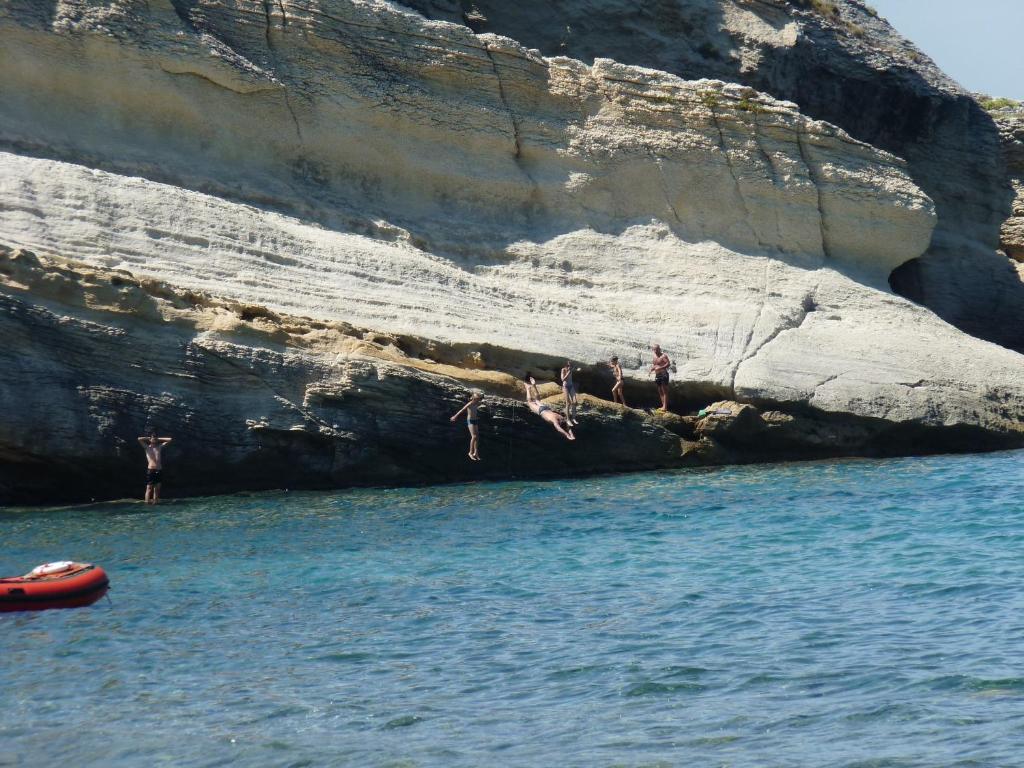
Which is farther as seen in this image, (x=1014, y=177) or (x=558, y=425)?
(x=1014, y=177)

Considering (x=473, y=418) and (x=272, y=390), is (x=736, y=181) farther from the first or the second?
(x=272, y=390)

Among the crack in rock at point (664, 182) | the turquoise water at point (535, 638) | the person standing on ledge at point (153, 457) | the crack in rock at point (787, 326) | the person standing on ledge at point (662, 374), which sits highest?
the crack in rock at point (664, 182)

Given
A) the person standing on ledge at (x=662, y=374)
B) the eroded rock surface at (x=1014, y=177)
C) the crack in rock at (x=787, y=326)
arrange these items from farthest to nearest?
the eroded rock surface at (x=1014, y=177) < the crack in rock at (x=787, y=326) < the person standing on ledge at (x=662, y=374)

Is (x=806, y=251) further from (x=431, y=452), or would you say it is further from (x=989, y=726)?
(x=989, y=726)

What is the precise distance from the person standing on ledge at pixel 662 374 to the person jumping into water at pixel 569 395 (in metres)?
1.62

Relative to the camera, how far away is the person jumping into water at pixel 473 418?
1884cm

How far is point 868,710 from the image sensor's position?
8.61 metres

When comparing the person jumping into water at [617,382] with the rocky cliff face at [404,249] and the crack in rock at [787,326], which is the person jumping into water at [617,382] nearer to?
the rocky cliff face at [404,249]

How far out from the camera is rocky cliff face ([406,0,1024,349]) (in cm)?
2650

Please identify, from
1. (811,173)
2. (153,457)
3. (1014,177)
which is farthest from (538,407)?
(1014,177)

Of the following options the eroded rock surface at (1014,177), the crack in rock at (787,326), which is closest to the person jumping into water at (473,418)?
the crack in rock at (787,326)

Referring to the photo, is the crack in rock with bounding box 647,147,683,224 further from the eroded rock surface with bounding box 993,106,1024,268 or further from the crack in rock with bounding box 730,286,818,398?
the eroded rock surface with bounding box 993,106,1024,268

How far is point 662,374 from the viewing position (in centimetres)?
2059

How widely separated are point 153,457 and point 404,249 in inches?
209
